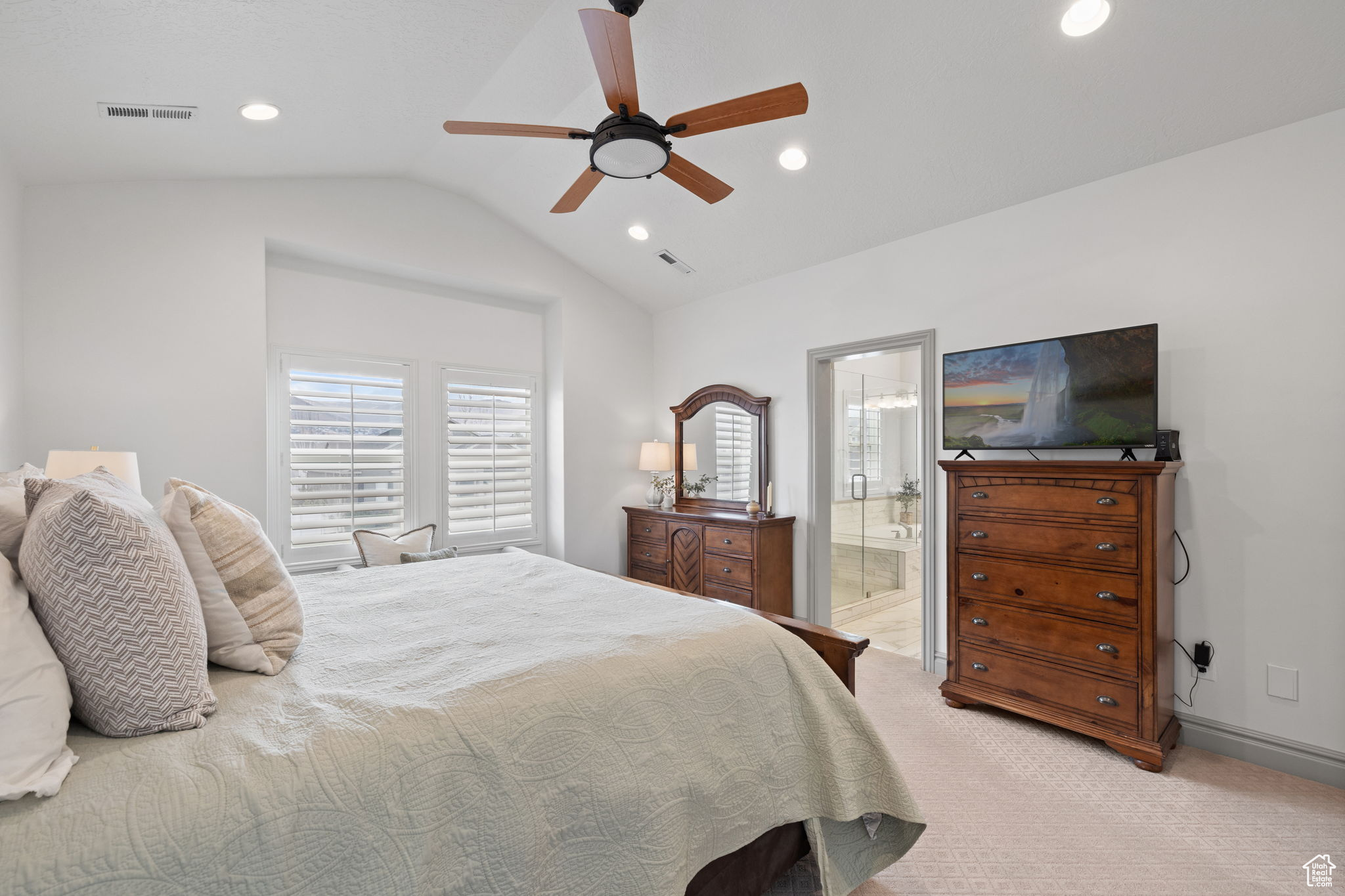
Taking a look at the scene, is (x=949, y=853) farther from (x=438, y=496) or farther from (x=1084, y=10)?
(x=438, y=496)

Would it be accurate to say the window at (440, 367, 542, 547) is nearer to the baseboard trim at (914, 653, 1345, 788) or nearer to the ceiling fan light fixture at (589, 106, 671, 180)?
the ceiling fan light fixture at (589, 106, 671, 180)

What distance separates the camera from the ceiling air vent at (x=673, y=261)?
179 inches

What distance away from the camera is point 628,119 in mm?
2209

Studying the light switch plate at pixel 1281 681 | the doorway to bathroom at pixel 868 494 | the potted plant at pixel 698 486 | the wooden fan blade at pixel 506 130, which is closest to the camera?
the wooden fan blade at pixel 506 130

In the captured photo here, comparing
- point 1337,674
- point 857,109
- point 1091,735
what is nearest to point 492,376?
point 857,109

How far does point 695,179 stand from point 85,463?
9.08ft

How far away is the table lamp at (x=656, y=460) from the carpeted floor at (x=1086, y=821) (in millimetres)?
2673

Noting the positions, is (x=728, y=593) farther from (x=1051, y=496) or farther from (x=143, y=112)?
(x=143, y=112)

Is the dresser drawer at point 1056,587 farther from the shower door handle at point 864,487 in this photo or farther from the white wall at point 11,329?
the white wall at point 11,329

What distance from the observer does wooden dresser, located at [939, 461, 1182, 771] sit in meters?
2.53

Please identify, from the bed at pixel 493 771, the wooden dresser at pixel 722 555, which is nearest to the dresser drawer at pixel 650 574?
the wooden dresser at pixel 722 555

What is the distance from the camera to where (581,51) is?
9.30ft

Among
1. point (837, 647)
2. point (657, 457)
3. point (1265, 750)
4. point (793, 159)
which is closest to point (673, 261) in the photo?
point (793, 159)

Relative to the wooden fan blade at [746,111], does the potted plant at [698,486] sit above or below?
below
